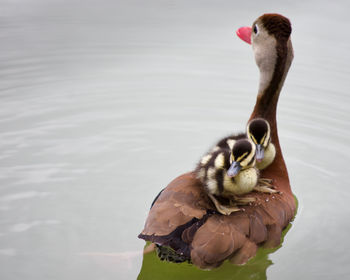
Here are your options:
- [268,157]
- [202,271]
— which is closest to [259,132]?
[268,157]

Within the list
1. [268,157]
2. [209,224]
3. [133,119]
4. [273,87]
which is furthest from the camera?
[133,119]

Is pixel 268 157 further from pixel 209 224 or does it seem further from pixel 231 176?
pixel 209 224

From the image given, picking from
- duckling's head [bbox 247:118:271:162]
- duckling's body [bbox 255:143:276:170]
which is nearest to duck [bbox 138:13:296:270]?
duckling's body [bbox 255:143:276:170]

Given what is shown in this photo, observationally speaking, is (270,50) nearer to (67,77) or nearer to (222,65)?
(222,65)

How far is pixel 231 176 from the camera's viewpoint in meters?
3.02

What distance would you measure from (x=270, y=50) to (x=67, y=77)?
88.6 inches

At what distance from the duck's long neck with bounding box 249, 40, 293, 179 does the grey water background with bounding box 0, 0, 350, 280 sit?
0.42m

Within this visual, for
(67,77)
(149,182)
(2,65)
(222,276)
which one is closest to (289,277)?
(222,276)

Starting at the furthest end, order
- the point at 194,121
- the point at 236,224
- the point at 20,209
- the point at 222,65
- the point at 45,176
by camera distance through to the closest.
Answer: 1. the point at 222,65
2. the point at 194,121
3. the point at 45,176
4. the point at 20,209
5. the point at 236,224

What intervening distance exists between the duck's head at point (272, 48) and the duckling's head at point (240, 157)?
80cm

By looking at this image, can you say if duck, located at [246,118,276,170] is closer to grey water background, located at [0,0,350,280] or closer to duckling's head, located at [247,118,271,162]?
duckling's head, located at [247,118,271,162]

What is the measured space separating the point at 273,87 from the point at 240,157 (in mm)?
927

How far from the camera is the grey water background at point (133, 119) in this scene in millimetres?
3412

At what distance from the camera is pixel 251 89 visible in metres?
5.21
